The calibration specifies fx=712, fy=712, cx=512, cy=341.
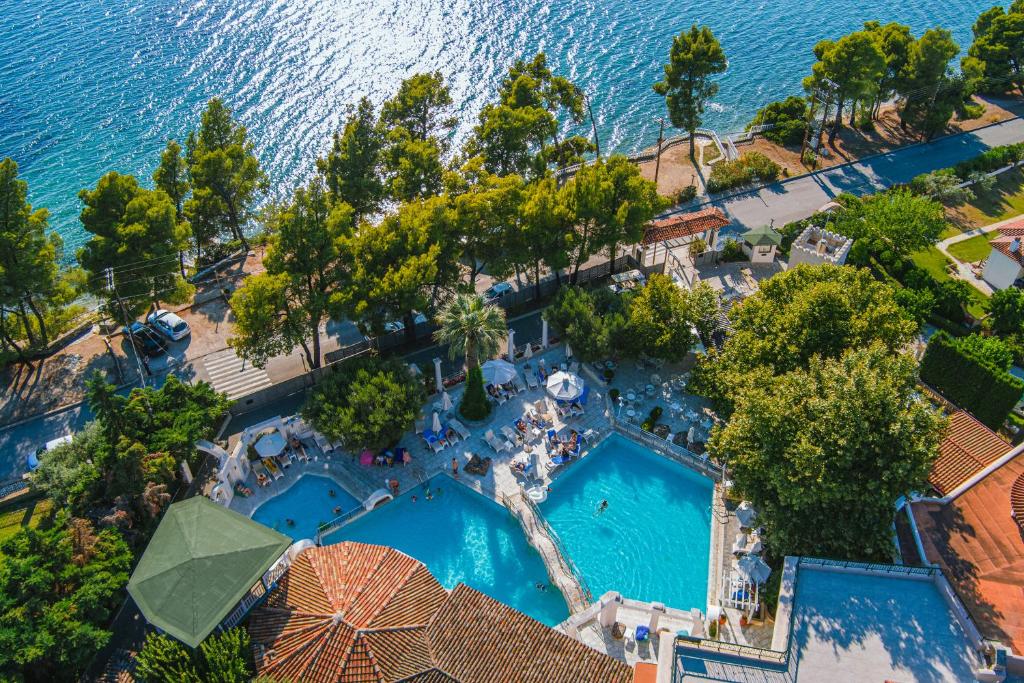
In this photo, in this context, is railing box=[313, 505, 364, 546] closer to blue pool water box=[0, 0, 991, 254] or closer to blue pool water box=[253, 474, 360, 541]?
blue pool water box=[253, 474, 360, 541]

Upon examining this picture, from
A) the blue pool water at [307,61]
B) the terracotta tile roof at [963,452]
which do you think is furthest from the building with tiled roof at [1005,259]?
the blue pool water at [307,61]

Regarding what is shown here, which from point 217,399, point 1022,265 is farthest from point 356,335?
point 1022,265

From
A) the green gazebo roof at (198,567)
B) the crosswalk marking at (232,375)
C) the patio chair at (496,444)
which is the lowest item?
the patio chair at (496,444)

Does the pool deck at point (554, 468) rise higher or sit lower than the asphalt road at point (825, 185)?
lower

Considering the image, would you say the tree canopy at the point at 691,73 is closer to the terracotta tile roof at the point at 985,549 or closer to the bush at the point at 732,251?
the bush at the point at 732,251

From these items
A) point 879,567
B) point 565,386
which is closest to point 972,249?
point 879,567

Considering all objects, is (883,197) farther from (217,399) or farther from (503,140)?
(217,399)
